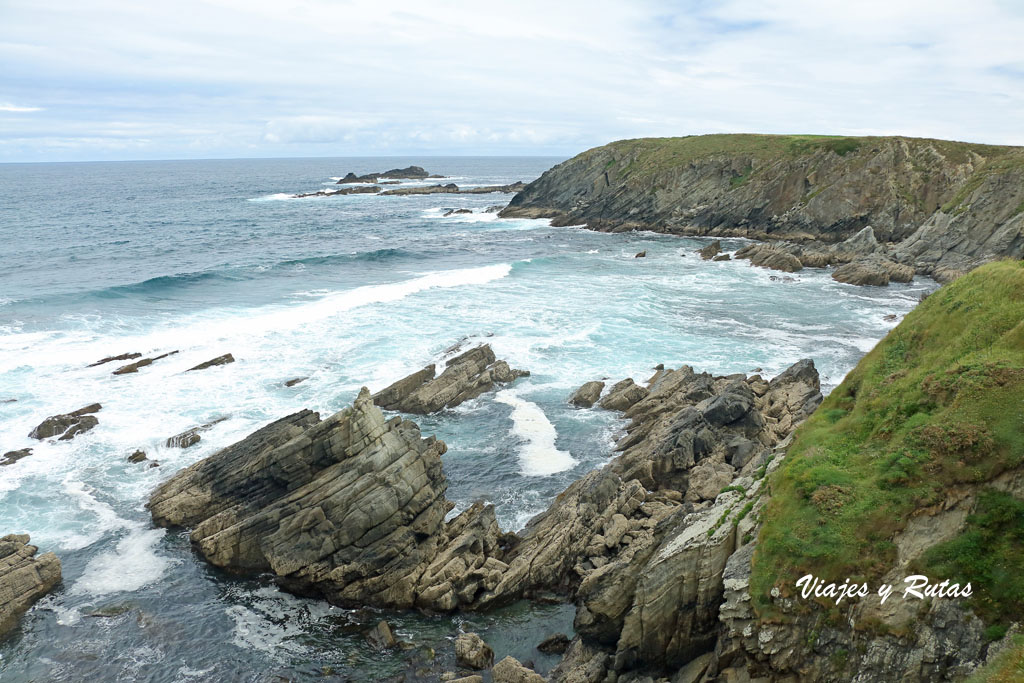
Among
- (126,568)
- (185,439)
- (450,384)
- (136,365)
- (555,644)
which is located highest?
(450,384)

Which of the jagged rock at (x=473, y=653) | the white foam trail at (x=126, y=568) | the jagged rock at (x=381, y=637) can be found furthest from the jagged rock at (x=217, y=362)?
the jagged rock at (x=473, y=653)

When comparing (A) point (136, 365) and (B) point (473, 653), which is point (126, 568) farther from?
(A) point (136, 365)

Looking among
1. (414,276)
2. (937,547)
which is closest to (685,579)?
(937,547)

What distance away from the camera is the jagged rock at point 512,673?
661 inches

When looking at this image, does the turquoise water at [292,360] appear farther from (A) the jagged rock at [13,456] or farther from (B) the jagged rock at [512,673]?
(B) the jagged rock at [512,673]

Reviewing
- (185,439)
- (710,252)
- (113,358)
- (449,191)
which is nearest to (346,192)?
(449,191)

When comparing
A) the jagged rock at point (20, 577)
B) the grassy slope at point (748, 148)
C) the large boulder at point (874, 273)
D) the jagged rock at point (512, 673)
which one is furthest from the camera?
the grassy slope at point (748, 148)

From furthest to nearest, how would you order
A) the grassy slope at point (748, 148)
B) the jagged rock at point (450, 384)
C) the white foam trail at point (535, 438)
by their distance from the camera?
1. the grassy slope at point (748, 148)
2. the jagged rock at point (450, 384)
3. the white foam trail at point (535, 438)

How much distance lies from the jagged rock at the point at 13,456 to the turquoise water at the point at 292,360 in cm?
41

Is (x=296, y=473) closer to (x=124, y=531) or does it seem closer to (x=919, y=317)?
(x=124, y=531)

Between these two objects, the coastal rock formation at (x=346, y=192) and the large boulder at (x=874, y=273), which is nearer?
the large boulder at (x=874, y=273)

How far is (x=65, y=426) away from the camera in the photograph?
31844 millimetres

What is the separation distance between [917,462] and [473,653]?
12088mm

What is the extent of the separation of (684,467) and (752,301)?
Answer: 1341 inches
